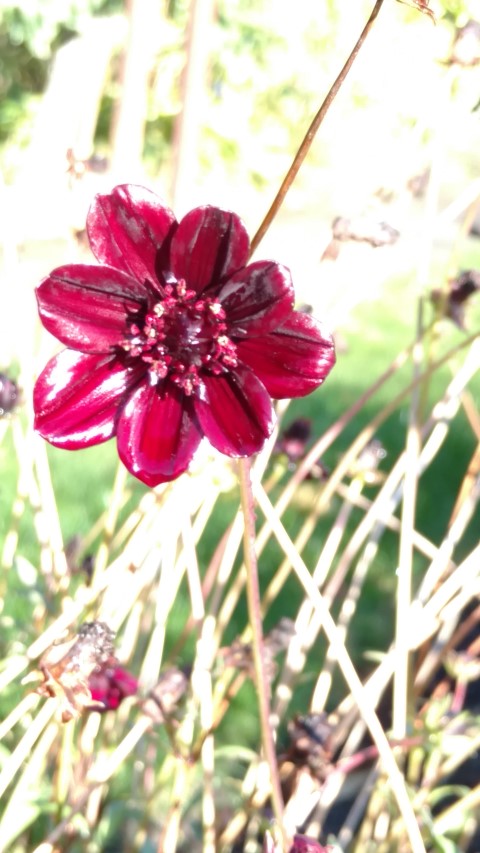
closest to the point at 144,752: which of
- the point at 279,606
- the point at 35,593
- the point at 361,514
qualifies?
the point at 35,593

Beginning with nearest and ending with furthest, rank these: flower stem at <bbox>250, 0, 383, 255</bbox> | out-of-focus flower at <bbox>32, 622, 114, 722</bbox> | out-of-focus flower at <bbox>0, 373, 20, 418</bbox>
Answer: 1. flower stem at <bbox>250, 0, 383, 255</bbox>
2. out-of-focus flower at <bbox>32, 622, 114, 722</bbox>
3. out-of-focus flower at <bbox>0, 373, 20, 418</bbox>

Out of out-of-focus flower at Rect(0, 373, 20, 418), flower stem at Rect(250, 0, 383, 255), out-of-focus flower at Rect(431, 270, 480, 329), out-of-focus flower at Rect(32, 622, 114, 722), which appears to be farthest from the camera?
out-of-focus flower at Rect(431, 270, 480, 329)

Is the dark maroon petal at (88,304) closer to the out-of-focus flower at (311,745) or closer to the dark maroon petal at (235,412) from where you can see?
the dark maroon petal at (235,412)

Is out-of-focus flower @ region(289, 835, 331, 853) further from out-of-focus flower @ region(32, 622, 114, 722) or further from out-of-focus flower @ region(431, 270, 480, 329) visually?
out-of-focus flower @ region(431, 270, 480, 329)

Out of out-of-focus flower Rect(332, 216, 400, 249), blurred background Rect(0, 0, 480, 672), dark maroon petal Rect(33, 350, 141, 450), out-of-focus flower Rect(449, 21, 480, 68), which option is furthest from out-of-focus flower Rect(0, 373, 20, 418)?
out-of-focus flower Rect(449, 21, 480, 68)

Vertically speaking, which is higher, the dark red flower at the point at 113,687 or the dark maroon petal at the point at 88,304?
the dark maroon petal at the point at 88,304

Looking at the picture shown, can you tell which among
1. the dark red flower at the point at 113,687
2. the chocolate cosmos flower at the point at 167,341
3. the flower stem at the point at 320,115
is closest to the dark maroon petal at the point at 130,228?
the chocolate cosmos flower at the point at 167,341
